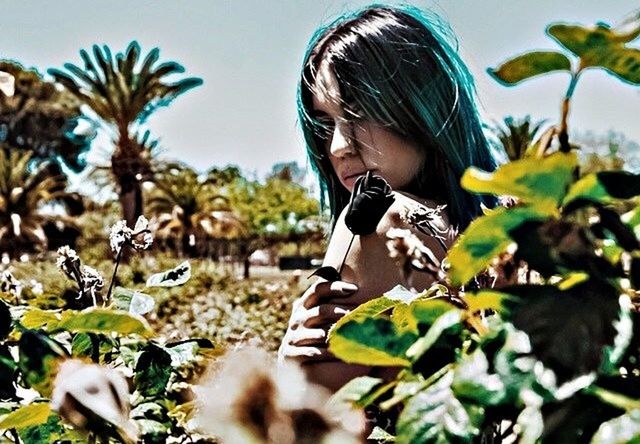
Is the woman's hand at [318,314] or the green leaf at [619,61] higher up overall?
the green leaf at [619,61]

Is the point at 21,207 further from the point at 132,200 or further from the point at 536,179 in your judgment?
the point at 536,179

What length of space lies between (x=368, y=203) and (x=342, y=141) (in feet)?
2.09

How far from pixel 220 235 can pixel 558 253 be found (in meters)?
35.0

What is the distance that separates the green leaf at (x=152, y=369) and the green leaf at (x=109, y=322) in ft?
0.89

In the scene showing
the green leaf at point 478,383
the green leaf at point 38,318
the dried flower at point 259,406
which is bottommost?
the green leaf at point 38,318

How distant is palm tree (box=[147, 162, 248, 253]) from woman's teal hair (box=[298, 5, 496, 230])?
30.5 meters

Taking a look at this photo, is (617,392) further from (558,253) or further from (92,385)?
(92,385)

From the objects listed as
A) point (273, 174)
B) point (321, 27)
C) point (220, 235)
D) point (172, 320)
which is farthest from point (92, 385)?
point (273, 174)

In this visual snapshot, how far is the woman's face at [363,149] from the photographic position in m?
1.77

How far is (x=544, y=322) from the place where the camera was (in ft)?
1.53

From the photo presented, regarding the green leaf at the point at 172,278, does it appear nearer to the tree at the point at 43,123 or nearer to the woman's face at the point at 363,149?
the woman's face at the point at 363,149

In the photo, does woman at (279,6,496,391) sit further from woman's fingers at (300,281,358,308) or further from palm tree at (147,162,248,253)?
palm tree at (147,162,248,253)

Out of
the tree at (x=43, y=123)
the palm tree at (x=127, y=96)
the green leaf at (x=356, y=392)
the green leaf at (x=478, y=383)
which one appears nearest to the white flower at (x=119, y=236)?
the green leaf at (x=356, y=392)

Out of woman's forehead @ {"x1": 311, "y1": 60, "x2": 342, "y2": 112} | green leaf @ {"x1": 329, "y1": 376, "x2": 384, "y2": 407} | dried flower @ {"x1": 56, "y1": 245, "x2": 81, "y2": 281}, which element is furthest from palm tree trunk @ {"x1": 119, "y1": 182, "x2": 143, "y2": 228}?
green leaf @ {"x1": 329, "y1": 376, "x2": 384, "y2": 407}
